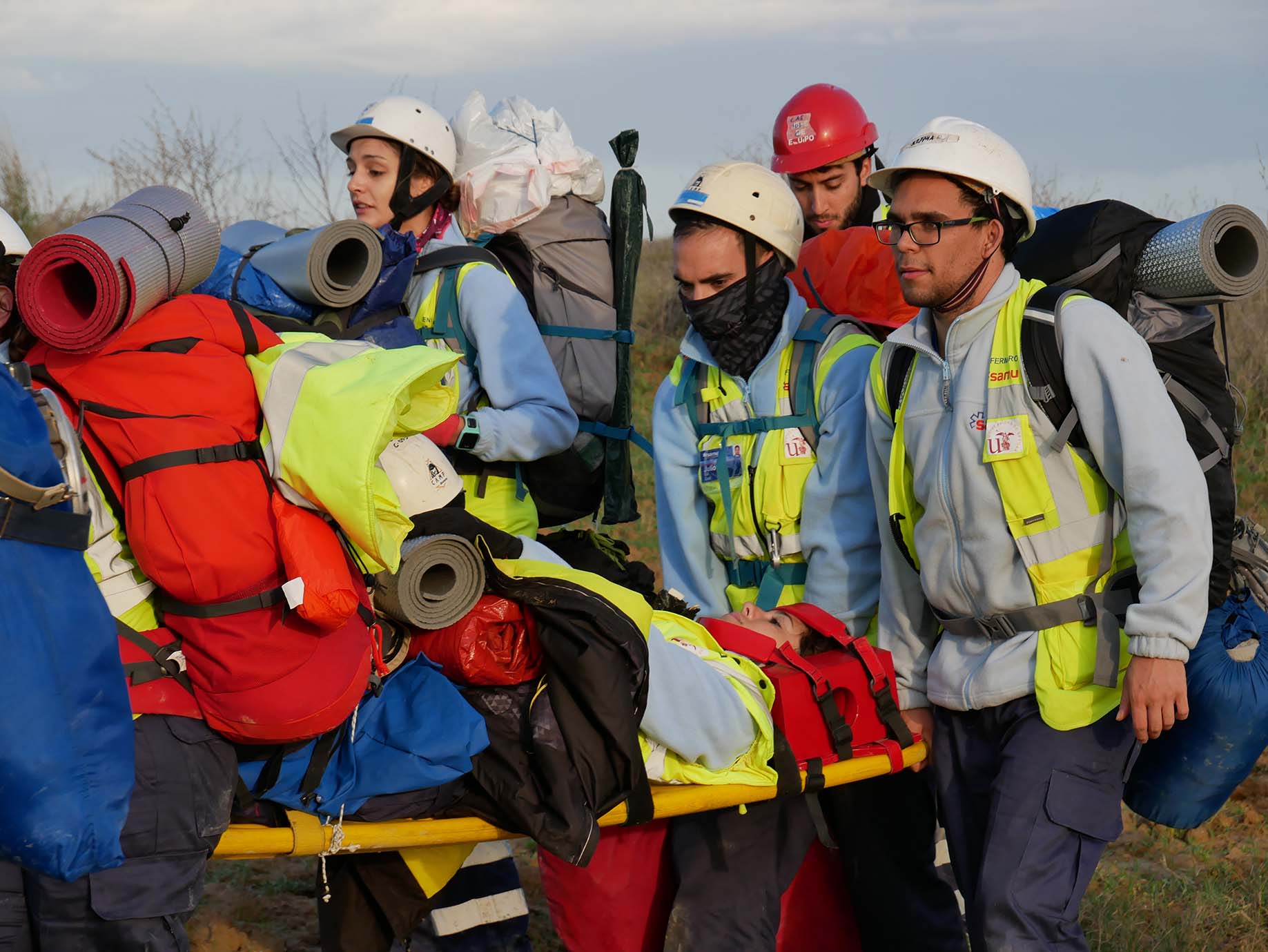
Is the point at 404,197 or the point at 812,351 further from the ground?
the point at 404,197

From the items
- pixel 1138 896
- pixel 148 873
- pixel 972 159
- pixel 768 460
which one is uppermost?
pixel 972 159

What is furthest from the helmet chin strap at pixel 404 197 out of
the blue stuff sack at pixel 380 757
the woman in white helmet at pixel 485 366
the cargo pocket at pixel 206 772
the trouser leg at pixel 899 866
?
the trouser leg at pixel 899 866

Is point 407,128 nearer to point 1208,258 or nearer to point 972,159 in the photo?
point 972,159

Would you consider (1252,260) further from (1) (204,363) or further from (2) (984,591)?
(1) (204,363)

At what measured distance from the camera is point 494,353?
4.71 meters

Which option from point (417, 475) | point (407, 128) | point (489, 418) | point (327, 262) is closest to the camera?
point (417, 475)

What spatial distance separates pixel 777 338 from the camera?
449cm

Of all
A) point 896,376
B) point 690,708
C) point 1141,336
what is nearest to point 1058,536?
point 1141,336

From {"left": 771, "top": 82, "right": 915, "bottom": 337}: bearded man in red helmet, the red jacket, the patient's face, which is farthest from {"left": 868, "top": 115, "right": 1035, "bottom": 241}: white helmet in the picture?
the patient's face

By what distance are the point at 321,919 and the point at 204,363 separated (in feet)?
6.13

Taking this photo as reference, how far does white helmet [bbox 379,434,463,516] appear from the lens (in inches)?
131

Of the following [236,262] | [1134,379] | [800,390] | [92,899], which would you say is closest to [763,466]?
[800,390]

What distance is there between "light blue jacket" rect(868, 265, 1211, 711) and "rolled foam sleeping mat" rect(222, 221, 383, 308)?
1633 millimetres

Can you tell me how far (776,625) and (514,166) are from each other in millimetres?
2177
